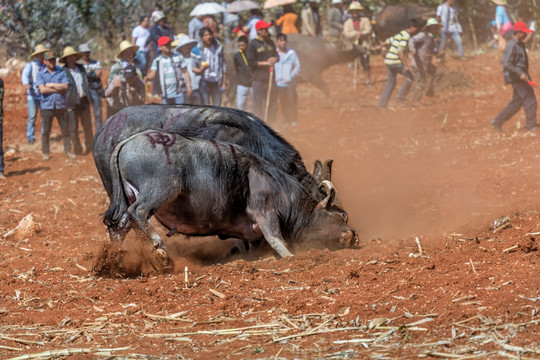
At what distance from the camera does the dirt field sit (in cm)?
538

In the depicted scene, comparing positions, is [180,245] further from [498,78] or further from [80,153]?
[498,78]

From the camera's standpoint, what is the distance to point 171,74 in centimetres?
1557

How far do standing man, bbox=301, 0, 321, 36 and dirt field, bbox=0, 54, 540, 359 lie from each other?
40.5 feet

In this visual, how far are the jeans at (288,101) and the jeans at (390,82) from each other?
103 inches

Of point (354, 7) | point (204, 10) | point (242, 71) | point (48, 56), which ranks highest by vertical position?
point (48, 56)

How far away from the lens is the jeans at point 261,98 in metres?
17.2

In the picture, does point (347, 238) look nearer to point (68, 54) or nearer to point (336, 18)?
point (68, 54)

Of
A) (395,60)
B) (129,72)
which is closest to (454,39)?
(395,60)

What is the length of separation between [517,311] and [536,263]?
1.20m

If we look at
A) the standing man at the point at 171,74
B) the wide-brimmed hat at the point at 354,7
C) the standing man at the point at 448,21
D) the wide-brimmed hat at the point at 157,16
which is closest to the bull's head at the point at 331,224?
the standing man at the point at 171,74

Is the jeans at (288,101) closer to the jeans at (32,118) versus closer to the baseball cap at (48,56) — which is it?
the baseball cap at (48,56)

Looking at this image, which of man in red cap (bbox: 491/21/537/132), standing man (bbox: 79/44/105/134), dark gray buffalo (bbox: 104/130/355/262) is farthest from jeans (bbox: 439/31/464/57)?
dark gray buffalo (bbox: 104/130/355/262)

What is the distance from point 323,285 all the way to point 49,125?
34.3 ft

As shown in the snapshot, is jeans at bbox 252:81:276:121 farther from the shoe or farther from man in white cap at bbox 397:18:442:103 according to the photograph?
the shoe
